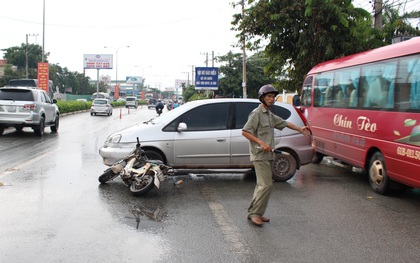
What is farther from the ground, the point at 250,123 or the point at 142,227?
the point at 250,123

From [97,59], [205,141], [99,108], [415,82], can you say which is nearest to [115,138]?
[205,141]

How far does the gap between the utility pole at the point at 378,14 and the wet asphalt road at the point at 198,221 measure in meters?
7.85

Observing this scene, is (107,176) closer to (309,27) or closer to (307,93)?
(307,93)

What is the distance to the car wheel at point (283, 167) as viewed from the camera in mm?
8117

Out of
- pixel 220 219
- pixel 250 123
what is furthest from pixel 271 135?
pixel 220 219

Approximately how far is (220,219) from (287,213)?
3.48 feet

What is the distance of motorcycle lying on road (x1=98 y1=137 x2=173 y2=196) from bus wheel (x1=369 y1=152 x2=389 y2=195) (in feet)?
12.3

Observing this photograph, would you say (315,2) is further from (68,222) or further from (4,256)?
(4,256)

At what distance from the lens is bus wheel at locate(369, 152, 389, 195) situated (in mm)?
7199

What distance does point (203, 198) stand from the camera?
21.8ft

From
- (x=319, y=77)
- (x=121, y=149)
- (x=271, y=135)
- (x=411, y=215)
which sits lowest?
(x=411, y=215)

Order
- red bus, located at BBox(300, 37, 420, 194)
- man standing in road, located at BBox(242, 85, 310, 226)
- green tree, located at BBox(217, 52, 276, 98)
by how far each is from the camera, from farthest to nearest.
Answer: green tree, located at BBox(217, 52, 276, 98)
red bus, located at BBox(300, 37, 420, 194)
man standing in road, located at BBox(242, 85, 310, 226)

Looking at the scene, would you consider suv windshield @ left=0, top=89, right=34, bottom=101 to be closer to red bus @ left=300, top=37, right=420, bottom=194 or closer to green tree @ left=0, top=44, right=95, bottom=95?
red bus @ left=300, top=37, right=420, bottom=194

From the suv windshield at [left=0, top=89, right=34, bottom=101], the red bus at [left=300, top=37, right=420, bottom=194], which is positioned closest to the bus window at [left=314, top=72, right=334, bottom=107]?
the red bus at [left=300, top=37, right=420, bottom=194]
